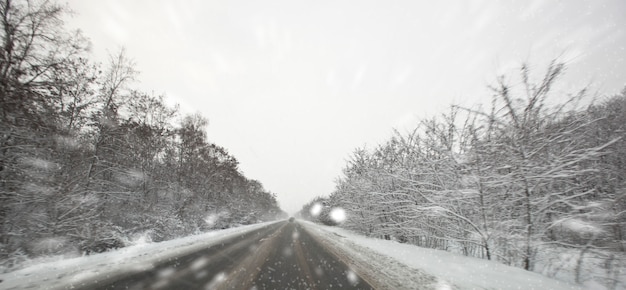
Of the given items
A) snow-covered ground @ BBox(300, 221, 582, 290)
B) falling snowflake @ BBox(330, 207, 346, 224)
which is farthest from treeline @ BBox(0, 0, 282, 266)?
falling snowflake @ BBox(330, 207, 346, 224)

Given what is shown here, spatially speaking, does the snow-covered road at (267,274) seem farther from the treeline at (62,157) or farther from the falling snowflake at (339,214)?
the falling snowflake at (339,214)

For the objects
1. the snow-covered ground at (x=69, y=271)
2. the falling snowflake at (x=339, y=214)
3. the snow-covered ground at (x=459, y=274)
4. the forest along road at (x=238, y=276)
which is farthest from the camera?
the falling snowflake at (x=339, y=214)

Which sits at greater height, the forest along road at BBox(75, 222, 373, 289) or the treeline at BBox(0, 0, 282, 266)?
the treeline at BBox(0, 0, 282, 266)

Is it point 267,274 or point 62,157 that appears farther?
point 62,157

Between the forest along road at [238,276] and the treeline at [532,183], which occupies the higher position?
the treeline at [532,183]

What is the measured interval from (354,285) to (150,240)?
1214 centimetres

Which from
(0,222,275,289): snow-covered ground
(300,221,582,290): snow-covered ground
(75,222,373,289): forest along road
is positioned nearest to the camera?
(0,222,275,289): snow-covered ground

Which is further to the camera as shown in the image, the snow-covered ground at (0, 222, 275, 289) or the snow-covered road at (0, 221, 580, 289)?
the snow-covered road at (0, 221, 580, 289)

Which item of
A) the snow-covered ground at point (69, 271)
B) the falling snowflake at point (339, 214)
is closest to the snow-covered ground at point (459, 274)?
the snow-covered ground at point (69, 271)

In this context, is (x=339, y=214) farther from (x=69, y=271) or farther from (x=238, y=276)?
(x=69, y=271)

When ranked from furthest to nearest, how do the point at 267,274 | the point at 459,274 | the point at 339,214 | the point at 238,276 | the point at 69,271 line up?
the point at 339,214
the point at 459,274
the point at 267,274
the point at 238,276
the point at 69,271

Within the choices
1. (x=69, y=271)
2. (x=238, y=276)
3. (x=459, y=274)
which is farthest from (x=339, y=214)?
(x=69, y=271)

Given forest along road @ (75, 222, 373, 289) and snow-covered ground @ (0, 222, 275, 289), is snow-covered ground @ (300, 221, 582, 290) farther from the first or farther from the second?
snow-covered ground @ (0, 222, 275, 289)

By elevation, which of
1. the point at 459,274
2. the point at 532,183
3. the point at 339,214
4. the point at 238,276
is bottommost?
the point at 459,274
